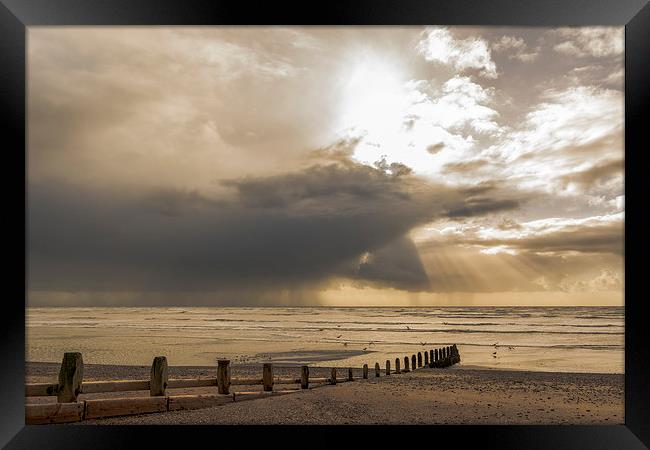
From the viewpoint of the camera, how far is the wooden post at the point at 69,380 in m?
5.33

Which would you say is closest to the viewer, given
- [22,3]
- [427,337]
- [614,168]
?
[22,3]

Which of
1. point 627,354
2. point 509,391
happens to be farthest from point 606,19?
point 509,391

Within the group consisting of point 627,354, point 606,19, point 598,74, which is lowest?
point 627,354

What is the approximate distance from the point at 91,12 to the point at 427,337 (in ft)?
119

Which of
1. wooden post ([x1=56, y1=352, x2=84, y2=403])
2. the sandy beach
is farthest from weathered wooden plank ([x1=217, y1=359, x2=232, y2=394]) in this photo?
wooden post ([x1=56, y1=352, x2=84, y2=403])

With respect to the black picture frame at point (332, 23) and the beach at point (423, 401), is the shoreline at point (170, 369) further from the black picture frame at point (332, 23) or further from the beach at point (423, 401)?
the black picture frame at point (332, 23)

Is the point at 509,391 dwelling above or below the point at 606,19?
below

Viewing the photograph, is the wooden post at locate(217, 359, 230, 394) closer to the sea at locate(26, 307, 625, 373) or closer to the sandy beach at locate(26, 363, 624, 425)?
the sandy beach at locate(26, 363, 624, 425)

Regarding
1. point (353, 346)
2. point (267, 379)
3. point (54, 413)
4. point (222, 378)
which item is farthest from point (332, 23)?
point (353, 346)

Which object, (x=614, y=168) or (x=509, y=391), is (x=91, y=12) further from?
(x=614, y=168)

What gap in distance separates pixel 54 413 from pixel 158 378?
62.1 inches

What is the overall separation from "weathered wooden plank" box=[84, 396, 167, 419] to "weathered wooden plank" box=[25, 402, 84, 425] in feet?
0.42

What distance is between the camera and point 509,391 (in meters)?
13.5

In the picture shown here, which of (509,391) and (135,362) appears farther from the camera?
(135,362)
